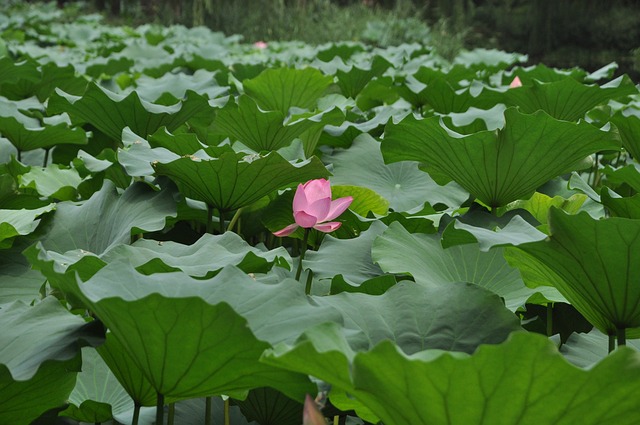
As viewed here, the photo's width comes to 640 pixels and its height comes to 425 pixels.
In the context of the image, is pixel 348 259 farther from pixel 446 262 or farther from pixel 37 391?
pixel 37 391

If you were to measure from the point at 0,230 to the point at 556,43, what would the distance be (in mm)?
16438

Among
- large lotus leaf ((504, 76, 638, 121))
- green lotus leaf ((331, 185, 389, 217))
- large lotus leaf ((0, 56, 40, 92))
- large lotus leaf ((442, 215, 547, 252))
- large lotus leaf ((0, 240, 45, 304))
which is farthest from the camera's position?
large lotus leaf ((0, 56, 40, 92))

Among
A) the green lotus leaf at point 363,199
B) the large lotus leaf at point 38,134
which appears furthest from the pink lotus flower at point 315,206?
A: the large lotus leaf at point 38,134

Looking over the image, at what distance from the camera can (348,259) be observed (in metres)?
1.14

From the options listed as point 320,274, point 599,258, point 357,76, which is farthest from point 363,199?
point 357,76

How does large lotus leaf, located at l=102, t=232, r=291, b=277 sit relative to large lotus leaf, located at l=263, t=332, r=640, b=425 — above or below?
below

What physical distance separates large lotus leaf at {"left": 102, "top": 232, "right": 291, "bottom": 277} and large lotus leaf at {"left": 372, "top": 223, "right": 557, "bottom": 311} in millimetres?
146

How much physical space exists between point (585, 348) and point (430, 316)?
8.8 inches

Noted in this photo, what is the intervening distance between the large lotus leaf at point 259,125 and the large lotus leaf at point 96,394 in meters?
0.71

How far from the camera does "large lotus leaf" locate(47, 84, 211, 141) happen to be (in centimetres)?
165

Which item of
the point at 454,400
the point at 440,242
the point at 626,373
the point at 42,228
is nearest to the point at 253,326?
the point at 454,400

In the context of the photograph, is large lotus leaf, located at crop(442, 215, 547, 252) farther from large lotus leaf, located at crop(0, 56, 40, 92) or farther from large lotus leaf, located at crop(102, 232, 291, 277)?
large lotus leaf, located at crop(0, 56, 40, 92)

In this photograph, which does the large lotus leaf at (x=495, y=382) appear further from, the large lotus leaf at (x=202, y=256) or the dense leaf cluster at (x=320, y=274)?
the large lotus leaf at (x=202, y=256)

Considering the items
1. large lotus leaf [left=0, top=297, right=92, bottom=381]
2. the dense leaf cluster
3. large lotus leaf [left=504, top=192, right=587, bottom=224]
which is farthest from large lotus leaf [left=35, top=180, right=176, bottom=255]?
large lotus leaf [left=504, top=192, right=587, bottom=224]
